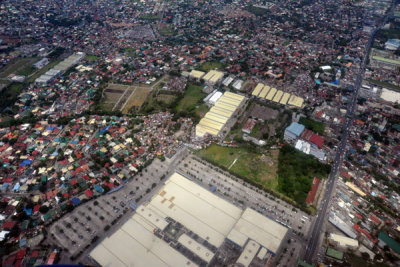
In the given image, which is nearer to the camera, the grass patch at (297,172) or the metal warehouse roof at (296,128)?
the grass patch at (297,172)

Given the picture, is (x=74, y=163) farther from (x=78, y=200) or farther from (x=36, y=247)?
(x=36, y=247)

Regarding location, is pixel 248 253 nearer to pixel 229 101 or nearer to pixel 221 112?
pixel 221 112

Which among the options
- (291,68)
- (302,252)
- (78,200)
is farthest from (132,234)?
(291,68)

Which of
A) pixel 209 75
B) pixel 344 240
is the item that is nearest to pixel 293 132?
pixel 344 240

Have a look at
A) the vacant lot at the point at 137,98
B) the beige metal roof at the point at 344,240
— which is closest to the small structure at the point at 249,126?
the beige metal roof at the point at 344,240

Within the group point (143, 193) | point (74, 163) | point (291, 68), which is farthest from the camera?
point (291, 68)

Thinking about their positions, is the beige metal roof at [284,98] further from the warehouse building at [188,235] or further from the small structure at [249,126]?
the warehouse building at [188,235]

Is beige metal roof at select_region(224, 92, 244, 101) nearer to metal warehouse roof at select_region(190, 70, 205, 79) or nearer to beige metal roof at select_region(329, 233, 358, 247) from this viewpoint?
metal warehouse roof at select_region(190, 70, 205, 79)
